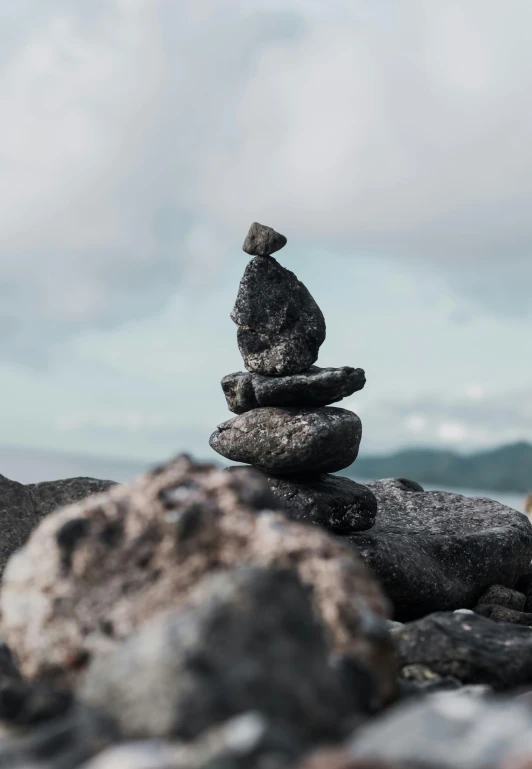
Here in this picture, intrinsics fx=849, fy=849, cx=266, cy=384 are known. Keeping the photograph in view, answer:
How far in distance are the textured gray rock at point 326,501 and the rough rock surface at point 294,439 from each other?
21 centimetres

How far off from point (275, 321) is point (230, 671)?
1073 cm

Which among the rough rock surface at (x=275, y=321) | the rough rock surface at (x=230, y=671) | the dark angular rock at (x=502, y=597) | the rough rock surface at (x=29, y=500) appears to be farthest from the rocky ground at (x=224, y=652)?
the rough rock surface at (x=29, y=500)

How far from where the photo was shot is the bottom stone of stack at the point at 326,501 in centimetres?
1445

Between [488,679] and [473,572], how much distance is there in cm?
859

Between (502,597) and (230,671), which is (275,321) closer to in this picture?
(502,597)

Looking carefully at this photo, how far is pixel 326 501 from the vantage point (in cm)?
1454

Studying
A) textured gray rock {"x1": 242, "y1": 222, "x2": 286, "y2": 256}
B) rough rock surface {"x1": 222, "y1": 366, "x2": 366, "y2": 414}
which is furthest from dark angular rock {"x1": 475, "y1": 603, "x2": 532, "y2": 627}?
textured gray rock {"x1": 242, "y1": 222, "x2": 286, "y2": 256}

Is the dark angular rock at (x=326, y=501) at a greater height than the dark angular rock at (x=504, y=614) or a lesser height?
greater

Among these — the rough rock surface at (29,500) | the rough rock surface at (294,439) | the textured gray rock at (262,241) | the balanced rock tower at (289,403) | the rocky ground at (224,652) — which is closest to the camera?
the rocky ground at (224,652)

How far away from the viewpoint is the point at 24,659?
6617 millimetres

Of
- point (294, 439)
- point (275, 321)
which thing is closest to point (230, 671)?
point (294, 439)

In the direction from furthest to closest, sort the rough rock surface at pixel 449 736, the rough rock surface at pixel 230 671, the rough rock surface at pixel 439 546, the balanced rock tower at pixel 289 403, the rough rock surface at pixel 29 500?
the rough rock surface at pixel 29 500
the rough rock surface at pixel 439 546
the balanced rock tower at pixel 289 403
the rough rock surface at pixel 230 671
the rough rock surface at pixel 449 736

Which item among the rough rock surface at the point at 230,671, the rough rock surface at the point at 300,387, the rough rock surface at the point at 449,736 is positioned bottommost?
the rough rock surface at the point at 449,736

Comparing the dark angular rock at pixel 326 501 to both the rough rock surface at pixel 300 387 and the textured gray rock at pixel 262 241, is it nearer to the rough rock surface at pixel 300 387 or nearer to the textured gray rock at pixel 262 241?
the rough rock surface at pixel 300 387
